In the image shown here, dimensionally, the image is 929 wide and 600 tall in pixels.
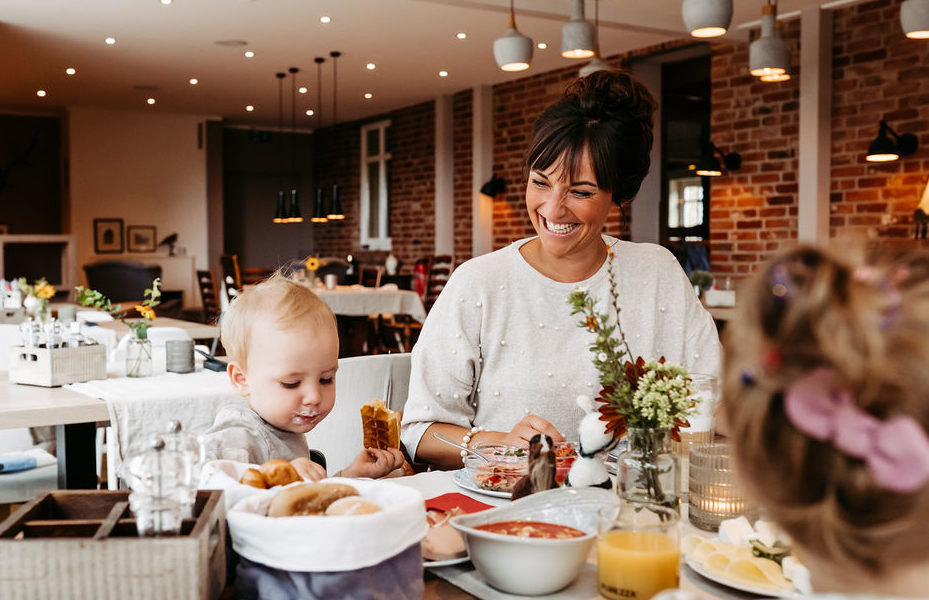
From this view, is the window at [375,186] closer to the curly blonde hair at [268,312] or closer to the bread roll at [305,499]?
the curly blonde hair at [268,312]

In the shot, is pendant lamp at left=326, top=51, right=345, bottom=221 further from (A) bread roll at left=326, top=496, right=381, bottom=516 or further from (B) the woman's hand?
(A) bread roll at left=326, top=496, right=381, bottom=516

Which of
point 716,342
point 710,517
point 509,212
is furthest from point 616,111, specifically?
point 509,212

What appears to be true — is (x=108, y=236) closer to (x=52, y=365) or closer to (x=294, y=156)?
(x=294, y=156)

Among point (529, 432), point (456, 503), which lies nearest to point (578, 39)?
point (529, 432)

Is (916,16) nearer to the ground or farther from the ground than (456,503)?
farther from the ground

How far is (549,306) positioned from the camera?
188cm

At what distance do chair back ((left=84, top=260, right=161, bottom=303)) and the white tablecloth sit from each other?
461 cm

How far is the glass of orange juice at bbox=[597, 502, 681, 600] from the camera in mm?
949

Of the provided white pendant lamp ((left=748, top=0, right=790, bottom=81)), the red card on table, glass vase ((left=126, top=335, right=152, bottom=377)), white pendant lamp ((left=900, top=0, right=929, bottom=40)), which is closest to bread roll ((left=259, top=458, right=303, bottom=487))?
the red card on table

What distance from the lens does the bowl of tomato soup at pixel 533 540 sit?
0.99 metres

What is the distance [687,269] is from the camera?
7.86 metres

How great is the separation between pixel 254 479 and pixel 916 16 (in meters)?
4.80

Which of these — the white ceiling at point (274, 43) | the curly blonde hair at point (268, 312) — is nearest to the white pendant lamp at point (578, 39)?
the white ceiling at point (274, 43)

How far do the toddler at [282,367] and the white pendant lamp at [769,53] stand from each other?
457 cm
